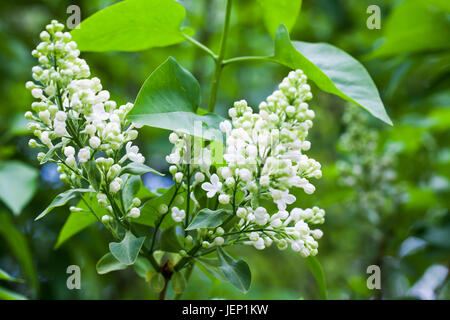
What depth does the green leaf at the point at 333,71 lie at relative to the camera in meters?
0.81

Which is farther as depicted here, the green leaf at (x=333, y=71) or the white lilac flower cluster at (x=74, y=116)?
the green leaf at (x=333, y=71)

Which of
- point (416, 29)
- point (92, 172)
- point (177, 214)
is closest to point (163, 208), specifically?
point (177, 214)

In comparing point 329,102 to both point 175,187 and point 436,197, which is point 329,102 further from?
point 175,187

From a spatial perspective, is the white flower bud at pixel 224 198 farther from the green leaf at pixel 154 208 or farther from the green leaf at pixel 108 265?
the green leaf at pixel 108 265

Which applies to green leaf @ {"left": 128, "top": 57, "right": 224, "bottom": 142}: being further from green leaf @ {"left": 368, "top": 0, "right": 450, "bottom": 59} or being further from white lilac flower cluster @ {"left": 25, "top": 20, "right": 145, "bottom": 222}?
green leaf @ {"left": 368, "top": 0, "right": 450, "bottom": 59}

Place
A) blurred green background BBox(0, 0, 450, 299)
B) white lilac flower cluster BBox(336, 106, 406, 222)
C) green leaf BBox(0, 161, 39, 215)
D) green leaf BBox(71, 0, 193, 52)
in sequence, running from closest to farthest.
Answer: green leaf BBox(71, 0, 193, 52)
green leaf BBox(0, 161, 39, 215)
blurred green background BBox(0, 0, 450, 299)
white lilac flower cluster BBox(336, 106, 406, 222)

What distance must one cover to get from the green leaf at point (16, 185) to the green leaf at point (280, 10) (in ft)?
2.83

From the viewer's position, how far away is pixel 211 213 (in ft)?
2.39

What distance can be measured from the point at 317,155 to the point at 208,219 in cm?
229

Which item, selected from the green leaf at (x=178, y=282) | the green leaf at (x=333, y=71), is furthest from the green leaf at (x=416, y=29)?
the green leaf at (x=178, y=282)

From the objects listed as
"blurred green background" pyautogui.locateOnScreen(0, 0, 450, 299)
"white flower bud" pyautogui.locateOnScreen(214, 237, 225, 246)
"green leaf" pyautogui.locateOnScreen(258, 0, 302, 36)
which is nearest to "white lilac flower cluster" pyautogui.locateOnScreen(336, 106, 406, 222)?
"blurred green background" pyautogui.locateOnScreen(0, 0, 450, 299)

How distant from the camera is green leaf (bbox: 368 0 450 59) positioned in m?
1.48
